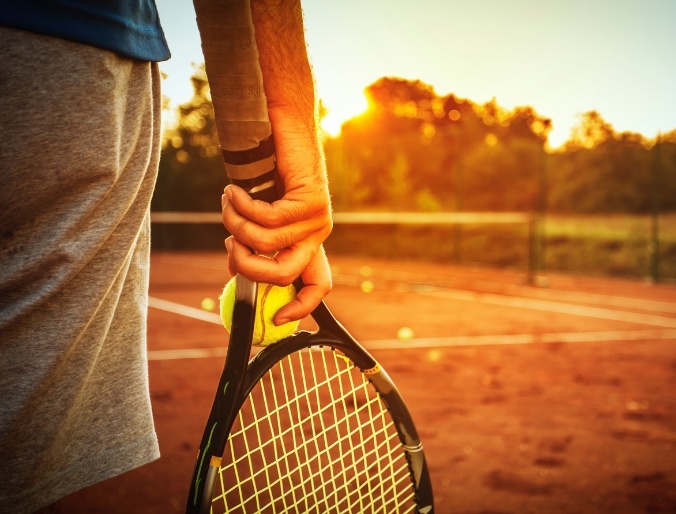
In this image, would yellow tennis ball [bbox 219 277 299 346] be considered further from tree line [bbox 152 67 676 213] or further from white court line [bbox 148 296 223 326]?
tree line [bbox 152 67 676 213]

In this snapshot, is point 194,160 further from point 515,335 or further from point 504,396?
point 504,396

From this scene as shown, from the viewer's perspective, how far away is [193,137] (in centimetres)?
1992

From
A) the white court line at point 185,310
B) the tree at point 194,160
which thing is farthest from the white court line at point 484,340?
the tree at point 194,160

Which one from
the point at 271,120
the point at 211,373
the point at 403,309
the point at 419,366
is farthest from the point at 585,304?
the point at 271,120

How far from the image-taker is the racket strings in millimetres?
1313

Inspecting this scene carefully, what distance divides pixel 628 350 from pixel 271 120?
485 cm

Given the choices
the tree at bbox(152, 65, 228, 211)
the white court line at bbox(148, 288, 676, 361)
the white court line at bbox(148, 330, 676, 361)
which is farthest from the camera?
the tree at bbox(152, 65, 228, 211)

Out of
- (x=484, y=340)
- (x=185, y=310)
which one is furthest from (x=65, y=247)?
(x=185, y=310)

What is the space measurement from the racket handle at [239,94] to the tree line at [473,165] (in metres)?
10.6

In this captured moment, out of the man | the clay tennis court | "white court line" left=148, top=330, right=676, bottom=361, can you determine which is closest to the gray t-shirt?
the man

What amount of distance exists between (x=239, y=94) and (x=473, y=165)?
13624 millimetres

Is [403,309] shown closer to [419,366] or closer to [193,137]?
[419,366]

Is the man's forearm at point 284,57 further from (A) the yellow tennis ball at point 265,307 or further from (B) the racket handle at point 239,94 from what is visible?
(A) the yellow tennis ball at point 265,307

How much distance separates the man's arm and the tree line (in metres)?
10.5
